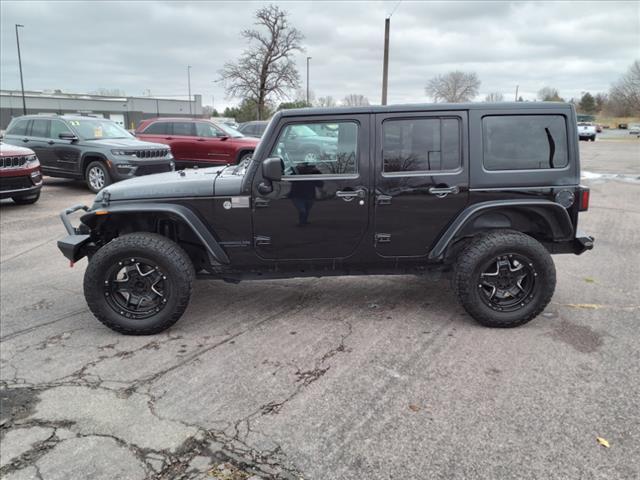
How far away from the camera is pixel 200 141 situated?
45.1 feet

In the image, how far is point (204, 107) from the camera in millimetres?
92375

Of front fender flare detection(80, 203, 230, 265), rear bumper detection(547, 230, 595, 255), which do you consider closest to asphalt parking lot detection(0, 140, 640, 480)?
rear bumper detection(547, 230, 595, 255)

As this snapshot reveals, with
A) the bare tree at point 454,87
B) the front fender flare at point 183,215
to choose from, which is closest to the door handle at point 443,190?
the front fender flare at point 183,215

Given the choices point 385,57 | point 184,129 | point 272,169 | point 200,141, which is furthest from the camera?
point 385,57

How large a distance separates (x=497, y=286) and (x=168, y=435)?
8.92 ft

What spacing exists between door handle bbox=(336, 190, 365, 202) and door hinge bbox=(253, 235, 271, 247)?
26.3 inches

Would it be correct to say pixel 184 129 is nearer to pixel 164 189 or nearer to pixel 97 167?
pixel 97 167

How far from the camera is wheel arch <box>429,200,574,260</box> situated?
3.92m

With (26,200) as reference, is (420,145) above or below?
above

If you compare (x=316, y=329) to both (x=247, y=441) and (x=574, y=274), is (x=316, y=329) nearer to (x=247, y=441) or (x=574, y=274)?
(x=247, y=441)

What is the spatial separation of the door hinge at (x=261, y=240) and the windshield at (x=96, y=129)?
29.8 feet

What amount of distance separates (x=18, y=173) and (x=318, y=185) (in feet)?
24.7

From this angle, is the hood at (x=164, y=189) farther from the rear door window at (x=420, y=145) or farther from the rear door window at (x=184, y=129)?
the rear door window at (x=184, y=129)

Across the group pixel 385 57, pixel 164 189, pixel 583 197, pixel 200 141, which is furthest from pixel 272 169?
pixel 385 57
